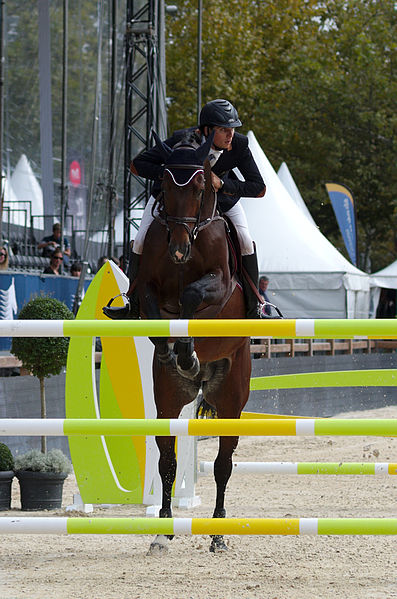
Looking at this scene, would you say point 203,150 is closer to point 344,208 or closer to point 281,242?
point 281,242

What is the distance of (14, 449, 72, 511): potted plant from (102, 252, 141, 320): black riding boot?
1876mm

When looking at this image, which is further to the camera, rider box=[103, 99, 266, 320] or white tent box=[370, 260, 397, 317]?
white tent box=[370, 260, 397, 317]

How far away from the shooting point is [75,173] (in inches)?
901

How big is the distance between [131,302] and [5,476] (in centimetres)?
207

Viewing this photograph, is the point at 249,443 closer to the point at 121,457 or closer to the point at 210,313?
the point at 121,457

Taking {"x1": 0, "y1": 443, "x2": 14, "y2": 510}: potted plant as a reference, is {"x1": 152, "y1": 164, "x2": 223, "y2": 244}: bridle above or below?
above

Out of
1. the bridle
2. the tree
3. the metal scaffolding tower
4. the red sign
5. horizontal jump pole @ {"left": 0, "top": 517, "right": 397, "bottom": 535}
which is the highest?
the metal scaffolding tower

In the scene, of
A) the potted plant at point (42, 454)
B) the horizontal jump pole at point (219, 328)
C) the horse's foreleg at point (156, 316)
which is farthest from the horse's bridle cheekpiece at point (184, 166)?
the potted plant at point (42, 454)

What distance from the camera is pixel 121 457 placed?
7.99 meters

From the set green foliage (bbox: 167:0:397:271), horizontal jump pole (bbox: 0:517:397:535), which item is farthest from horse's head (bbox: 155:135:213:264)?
green foliage (bbox: 167:0:397:271)

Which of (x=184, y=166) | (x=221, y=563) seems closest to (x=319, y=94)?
(x=184, y=166)

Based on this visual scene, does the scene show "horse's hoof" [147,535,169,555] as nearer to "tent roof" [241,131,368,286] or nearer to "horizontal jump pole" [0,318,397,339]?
"horizontal jump pole" [0,318,397,339]

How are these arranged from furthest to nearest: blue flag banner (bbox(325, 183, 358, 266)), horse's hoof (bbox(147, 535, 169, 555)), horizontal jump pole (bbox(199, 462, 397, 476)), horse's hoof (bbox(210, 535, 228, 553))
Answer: blue flag banner (bbox(325, 183, 358, 266)), horse's hoof (bbox(210, 535, 228, 553)), horse's hoof (bbox(147, 535, 169, 555)), horizontal jump pole (bbox(199, 462, 397, 476))

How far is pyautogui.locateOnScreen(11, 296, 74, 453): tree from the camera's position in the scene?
8.07 m
